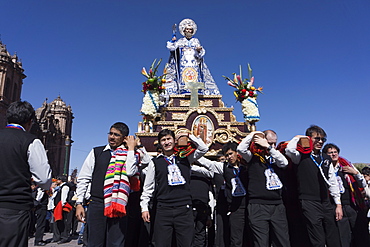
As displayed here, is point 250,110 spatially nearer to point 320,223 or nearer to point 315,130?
point 315,130

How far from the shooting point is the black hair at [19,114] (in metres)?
3.07

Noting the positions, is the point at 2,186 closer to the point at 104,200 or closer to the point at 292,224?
the point at 104,200

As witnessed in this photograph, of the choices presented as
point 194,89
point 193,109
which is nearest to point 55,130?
point 194,89

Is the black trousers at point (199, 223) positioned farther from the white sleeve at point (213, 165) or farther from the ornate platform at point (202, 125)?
the ornate platform at point (202, 125)

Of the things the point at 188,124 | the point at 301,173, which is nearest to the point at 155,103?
the point at 188,124

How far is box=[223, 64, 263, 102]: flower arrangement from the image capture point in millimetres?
15812

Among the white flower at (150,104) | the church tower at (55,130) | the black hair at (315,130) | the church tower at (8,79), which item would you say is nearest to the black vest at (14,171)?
the black hair at (315,130)

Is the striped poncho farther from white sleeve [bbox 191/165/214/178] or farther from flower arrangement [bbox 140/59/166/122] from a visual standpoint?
flower arrangement [bbox 140/59/166/122]

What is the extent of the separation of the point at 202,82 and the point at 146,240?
545 inches

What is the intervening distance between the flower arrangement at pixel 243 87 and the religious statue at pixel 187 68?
1.95 metres

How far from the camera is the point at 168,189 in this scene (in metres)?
3.71

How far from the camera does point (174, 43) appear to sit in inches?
740

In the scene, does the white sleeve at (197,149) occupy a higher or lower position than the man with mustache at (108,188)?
higher

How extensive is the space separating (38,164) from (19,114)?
61 centimetres
